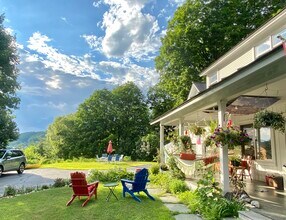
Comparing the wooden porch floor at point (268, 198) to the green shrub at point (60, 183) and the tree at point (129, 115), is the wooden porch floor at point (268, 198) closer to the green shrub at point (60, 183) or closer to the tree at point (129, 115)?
the green shrub at point (60, 183)

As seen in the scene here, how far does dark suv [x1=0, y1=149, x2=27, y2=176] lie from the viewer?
49.5 feet

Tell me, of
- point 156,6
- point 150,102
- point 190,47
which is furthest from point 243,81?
point 150,102

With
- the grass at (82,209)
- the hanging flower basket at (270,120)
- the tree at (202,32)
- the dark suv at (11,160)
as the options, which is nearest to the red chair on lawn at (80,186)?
the grass at (82,209)

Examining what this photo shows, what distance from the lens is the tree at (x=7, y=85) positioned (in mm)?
18031

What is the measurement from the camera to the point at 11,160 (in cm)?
1577

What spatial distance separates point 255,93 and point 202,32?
17443 millimetres

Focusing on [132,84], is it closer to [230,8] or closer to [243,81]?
[230,8]

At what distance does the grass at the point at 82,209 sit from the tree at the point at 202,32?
16784 mm

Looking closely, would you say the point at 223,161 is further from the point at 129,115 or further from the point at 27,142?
the point at 27,142

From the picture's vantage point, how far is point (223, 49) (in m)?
22.6

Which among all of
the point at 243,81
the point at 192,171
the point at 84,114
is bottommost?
the point at 192,171

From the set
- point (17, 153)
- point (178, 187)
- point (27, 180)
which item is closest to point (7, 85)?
point (17, 153)

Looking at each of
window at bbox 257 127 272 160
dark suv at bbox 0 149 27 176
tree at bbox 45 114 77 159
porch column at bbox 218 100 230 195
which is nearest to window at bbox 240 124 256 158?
window at bbox 257 127 272 160

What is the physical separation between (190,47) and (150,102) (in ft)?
54.5
